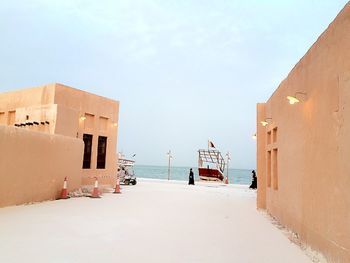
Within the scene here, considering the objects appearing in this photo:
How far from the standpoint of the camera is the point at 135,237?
6.69 metres

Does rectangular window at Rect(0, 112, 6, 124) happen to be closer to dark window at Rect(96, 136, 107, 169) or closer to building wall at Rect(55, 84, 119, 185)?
building wall at Rect(55, 84, 119, 185)

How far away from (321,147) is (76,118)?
13.7 m

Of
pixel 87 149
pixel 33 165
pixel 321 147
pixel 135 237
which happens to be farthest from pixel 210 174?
pixel 321 147

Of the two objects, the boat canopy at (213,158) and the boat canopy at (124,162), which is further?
the boat canopy at (213,158)

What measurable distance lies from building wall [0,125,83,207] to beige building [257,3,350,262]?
27.2 feet

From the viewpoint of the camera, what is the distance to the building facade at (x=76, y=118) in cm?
1596

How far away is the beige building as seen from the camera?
4.69 meters

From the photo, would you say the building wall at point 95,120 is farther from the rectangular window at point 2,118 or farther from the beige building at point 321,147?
the beige building at point 321,147

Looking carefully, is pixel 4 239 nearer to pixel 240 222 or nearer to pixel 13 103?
pixel 240 222

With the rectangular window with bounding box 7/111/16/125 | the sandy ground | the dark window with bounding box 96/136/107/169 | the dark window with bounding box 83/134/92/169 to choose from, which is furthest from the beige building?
the rectangular window with bounding box 7/111/16/125

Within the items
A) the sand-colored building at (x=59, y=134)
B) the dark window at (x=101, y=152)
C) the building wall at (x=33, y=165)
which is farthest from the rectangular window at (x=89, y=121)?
the building wall at (x=33, y=165)

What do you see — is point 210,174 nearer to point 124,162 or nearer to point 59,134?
point 124,162

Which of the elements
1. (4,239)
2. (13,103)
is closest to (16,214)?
(4,239)

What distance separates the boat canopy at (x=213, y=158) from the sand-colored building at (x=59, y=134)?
15006 mm
